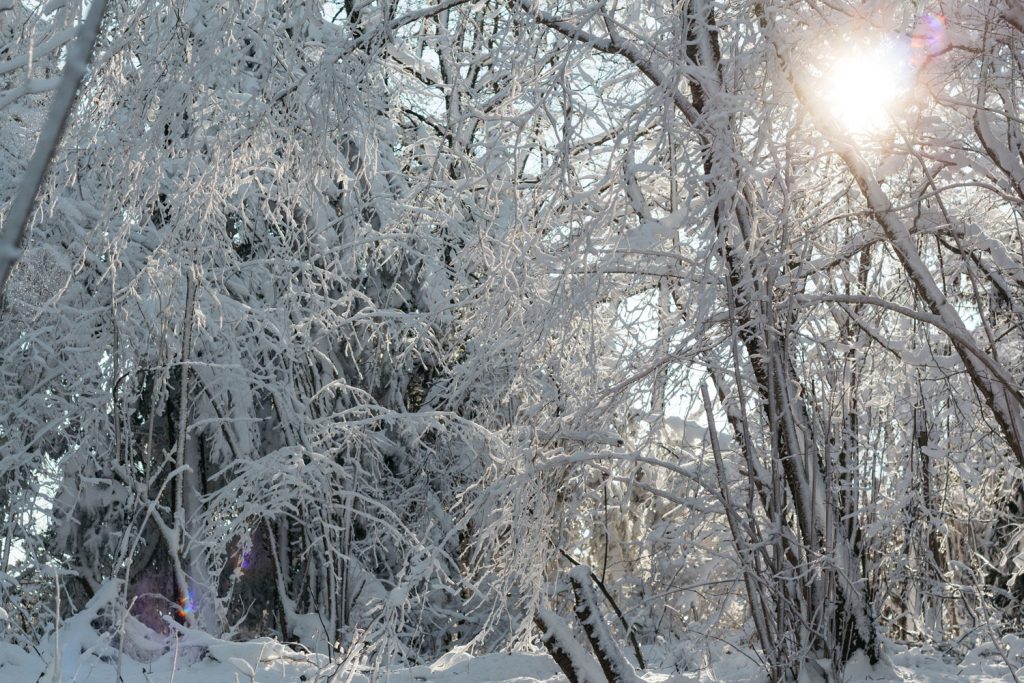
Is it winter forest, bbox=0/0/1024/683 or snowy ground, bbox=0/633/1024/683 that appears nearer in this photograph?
winter forest, bbox=0/0/1024/683

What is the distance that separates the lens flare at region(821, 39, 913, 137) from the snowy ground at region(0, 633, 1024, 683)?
230 cm

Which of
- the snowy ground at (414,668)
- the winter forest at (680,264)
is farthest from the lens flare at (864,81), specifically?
the snowy ground at (414,668)

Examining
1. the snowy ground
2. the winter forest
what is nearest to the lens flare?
the winter forest

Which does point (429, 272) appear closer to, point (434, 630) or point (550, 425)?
point (434, 630)

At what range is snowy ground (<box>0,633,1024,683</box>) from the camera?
4.43 meters

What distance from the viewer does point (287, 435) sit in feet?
32.5

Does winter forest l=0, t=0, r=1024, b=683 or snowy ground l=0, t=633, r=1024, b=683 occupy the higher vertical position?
winter forest l=0, t=0, r=1024, b=683

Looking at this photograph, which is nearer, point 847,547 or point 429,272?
point 847,547

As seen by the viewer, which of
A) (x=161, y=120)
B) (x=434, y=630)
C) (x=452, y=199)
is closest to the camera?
(x=161, y=120)

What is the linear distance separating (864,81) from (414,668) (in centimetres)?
335

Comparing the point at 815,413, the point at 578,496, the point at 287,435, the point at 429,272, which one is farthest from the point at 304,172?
the point at 287,435

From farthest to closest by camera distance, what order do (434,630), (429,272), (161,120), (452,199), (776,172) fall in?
(434,630)
(429,272)
(452,199)
(161,120)
(776,172)

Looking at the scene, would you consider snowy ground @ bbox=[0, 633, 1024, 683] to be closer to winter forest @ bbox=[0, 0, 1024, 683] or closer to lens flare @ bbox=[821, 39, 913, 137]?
winter forest @ bbox=[0, 0, 1024, 683]

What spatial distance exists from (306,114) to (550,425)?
1.80 m
